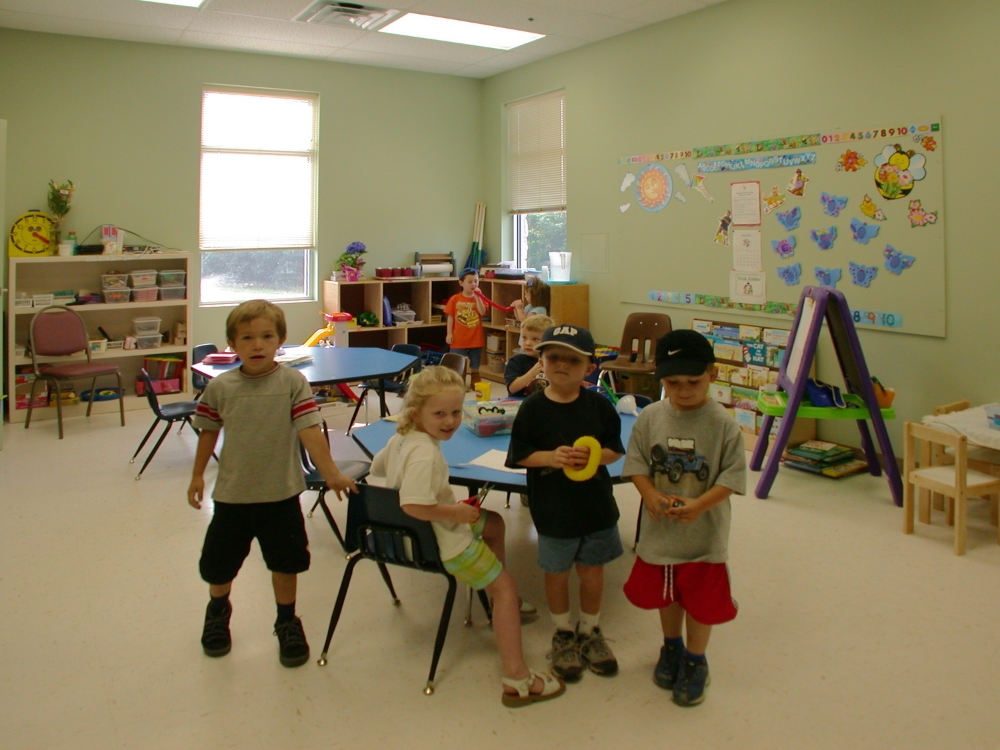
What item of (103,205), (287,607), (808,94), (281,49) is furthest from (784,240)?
(103,205)

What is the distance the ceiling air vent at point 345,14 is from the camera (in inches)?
226

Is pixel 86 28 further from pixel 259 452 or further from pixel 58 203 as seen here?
pixel 259 452

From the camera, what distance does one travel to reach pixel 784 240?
5344 mm

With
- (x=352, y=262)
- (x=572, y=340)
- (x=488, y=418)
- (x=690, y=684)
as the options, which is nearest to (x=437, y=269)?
(x=352, y=262)

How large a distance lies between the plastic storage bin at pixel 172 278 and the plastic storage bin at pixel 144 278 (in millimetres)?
71

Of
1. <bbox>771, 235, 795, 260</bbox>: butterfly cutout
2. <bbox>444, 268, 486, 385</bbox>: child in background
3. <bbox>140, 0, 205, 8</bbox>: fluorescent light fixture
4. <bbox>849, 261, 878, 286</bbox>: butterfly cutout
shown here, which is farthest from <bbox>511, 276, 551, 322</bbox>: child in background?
<bbox>140, 0, 205, 8</bbox>: fluorescent light fixture

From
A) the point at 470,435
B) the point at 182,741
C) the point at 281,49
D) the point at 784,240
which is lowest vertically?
the point at 182,741

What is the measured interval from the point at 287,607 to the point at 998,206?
4.02m

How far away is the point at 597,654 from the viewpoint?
104 inches

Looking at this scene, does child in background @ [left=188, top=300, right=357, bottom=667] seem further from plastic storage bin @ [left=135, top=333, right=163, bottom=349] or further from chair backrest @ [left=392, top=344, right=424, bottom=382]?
plastic storage bin @ [left=135, top=333, right=163, bottom=349]

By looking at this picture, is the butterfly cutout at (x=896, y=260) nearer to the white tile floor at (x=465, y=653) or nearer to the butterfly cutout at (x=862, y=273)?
the butterfly cutout at (x=862, y=273)

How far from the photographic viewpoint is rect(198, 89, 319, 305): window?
7.22 meters

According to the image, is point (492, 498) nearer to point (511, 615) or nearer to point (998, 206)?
point (511, 615)

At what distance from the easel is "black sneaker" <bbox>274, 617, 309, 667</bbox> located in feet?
8.87
